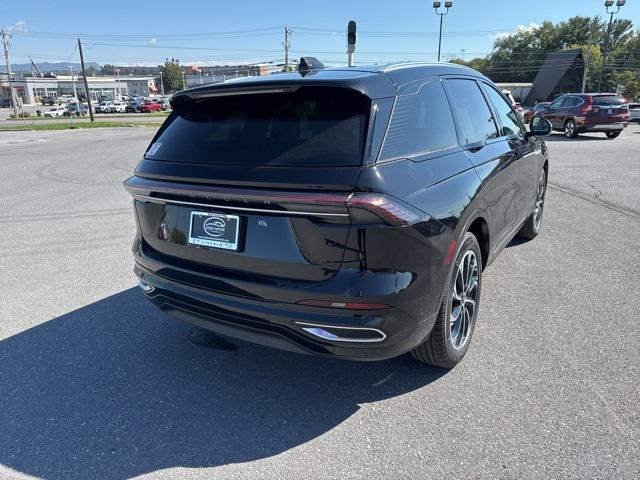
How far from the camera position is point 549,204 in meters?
7.59

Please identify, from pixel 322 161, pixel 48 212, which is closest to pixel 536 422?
pixel 322 161

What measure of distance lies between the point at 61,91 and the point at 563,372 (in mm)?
157517

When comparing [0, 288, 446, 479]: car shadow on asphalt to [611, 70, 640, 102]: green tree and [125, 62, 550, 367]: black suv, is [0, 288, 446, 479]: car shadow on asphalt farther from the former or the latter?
[611, 70, 640, 102]: green tree

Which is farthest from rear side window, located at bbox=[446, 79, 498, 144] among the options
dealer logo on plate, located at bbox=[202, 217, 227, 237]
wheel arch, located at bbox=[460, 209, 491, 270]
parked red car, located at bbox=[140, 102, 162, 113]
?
parked red car, located at bbox=[140, 102, 162, 113]

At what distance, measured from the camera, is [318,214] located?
2.22 meters

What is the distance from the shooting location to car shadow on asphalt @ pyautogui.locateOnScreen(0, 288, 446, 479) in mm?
2375

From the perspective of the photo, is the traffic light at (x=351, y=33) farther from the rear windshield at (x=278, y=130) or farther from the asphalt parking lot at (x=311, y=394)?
the rear windshield at (x=278, y=130)

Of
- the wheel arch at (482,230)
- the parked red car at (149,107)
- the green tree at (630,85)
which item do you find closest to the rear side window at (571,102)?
the wheel arch at (482,230)

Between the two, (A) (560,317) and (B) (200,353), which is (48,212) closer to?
(B) (200,353)

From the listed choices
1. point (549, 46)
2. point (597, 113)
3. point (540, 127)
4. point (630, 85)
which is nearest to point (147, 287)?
point (540, 127)

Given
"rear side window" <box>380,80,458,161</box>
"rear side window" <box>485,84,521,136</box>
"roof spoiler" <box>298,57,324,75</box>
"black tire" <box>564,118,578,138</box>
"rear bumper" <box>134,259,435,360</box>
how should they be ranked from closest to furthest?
"rear bumper" <box>134,259,435,360</box> < "rear side window" <box>380,80,458,161</box> < "roof spoiler" <box>298,57,324,75</box> < "rear side window" <box>485,84,521,136</box> < "black tire" <box>564,118,578,138</box>

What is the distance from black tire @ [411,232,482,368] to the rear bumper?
18 centimetres

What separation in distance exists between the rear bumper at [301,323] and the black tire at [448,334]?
0.58ft

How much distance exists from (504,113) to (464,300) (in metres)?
2.23
